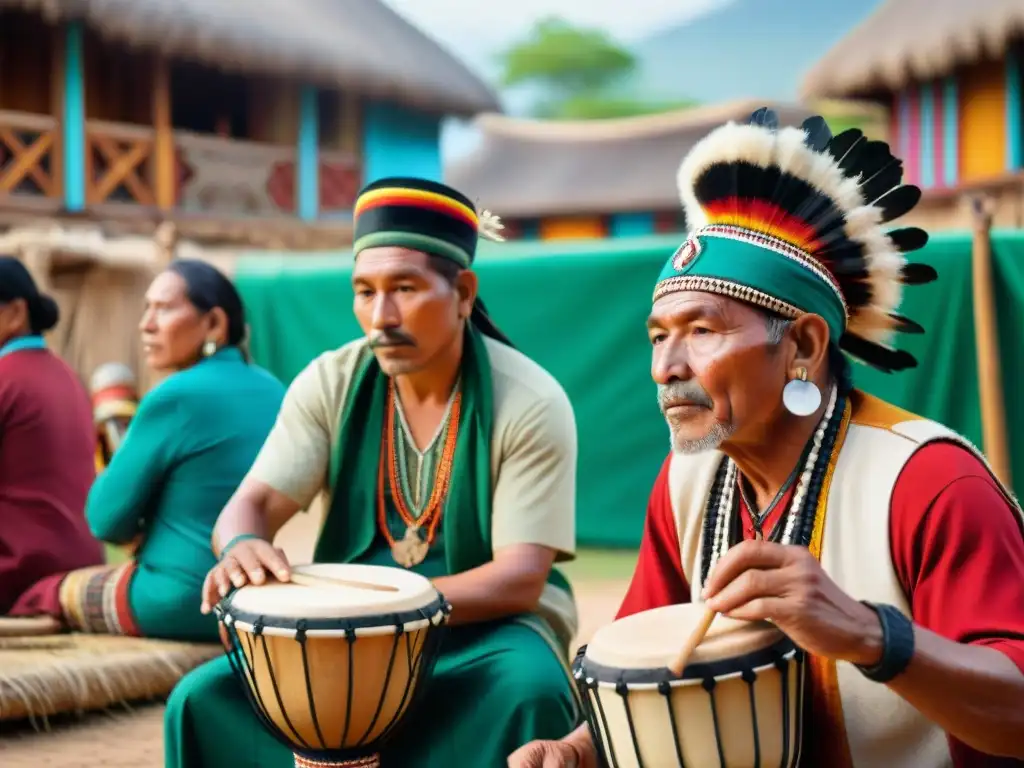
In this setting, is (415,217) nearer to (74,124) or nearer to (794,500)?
(794,500)

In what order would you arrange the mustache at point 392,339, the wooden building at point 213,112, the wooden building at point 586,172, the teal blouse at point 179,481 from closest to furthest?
the mustache at point 392,339 < the teal blouse at point 179,481 < the wooden building at point 213,112 < the wooden building at point 586,172

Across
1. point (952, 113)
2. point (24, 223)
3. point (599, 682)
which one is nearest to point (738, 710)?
point (599, 682)

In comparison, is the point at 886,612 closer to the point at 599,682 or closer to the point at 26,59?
the point at 599,682

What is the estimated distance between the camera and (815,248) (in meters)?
2.05

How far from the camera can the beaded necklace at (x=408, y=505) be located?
3.15 m

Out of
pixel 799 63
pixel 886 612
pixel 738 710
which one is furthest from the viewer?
pixel 799 63

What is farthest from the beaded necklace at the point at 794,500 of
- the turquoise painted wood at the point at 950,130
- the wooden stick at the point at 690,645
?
the turquoise painted wood at the point at 950,130

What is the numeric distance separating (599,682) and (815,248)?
0.79m

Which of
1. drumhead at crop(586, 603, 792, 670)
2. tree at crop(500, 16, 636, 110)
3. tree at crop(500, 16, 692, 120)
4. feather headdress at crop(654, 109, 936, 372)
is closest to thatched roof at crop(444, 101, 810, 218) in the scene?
feather headdress at crop(654, 109, 936, 372)

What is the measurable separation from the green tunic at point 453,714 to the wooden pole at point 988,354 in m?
3.85

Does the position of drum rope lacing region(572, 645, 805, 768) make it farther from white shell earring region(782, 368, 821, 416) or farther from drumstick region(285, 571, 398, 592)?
drumstick region(285, 571, 398, 592)

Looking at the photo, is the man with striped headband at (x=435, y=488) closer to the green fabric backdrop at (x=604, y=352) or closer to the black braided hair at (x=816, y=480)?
the black braided hair at (x=816, y=480)

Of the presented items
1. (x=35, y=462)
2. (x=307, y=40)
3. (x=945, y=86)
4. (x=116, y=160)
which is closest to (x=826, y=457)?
(x=35, y=462)

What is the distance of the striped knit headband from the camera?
3137mm
